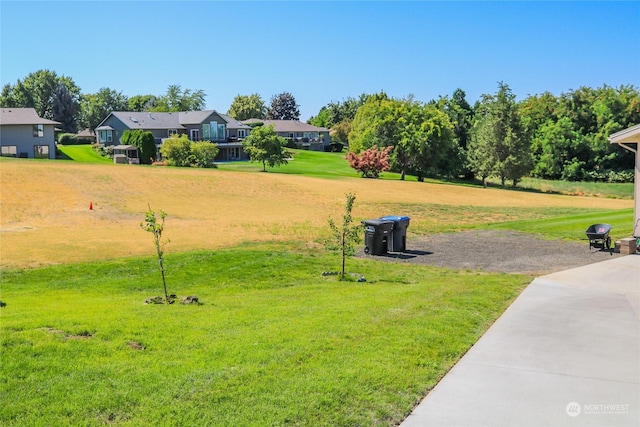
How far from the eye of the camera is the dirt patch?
1742 centimetres

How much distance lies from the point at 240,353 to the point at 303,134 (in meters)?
113

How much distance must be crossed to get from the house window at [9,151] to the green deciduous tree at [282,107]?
345 feet

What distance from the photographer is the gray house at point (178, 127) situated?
87000mm

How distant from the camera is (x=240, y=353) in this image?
7.50 m

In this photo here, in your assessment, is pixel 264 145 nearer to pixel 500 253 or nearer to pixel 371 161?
pixel 371 161

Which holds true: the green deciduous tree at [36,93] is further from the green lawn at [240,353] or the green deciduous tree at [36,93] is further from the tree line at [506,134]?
the green lawn at [240,353]

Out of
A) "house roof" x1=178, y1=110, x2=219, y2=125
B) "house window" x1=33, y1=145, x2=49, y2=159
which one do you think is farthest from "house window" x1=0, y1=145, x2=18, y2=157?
"house roof" x1=178, y1=110, x2=219, y2=125

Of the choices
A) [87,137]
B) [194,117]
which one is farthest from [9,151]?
[87,137]

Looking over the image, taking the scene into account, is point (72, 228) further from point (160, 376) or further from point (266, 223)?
point (160, 376)

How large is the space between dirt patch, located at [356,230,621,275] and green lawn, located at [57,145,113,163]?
62.0 m

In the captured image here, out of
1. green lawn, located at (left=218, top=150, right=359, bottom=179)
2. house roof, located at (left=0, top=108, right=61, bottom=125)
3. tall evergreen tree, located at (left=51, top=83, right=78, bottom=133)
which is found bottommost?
green lawn, located at (left=218, top=150, right=359, bottom=179)

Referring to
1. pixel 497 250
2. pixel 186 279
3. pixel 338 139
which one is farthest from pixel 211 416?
pixel 338 139

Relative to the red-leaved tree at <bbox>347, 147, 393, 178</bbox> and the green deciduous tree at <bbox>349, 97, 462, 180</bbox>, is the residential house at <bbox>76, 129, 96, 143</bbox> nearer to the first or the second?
the green deciduous tree at <bbox>349, 97, 462, 180</bbox>

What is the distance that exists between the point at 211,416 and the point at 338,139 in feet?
409
